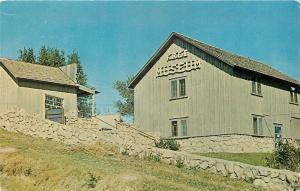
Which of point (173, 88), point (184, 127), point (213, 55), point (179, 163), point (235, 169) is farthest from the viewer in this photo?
point (173, 88)

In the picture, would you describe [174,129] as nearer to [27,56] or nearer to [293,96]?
[293,96]

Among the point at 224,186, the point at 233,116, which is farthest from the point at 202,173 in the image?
the point at 233,116

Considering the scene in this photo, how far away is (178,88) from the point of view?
104 feet

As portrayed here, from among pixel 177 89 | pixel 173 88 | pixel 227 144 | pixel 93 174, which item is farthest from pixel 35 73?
pixel 93 174

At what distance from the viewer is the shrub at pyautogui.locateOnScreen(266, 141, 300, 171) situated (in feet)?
62.2

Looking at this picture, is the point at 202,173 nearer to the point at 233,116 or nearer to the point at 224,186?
the point at 224,186

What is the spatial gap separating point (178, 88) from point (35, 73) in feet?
29.0

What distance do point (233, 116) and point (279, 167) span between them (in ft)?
32.4

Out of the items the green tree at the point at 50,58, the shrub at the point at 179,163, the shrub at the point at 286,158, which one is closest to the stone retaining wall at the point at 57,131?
the shrub at the point at 179,163

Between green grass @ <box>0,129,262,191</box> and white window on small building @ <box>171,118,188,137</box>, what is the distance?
985 cm

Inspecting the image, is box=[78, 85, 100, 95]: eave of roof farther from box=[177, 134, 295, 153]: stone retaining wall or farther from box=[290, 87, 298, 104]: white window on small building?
box=[290, 87, 298, 104]: white window on small building

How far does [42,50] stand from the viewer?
164 feet

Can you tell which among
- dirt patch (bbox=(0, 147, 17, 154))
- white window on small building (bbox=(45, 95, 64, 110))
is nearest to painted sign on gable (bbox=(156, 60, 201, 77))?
white window on small building (bbox=(45, 95, 64, 110))

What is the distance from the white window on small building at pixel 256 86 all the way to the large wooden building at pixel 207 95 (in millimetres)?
54
